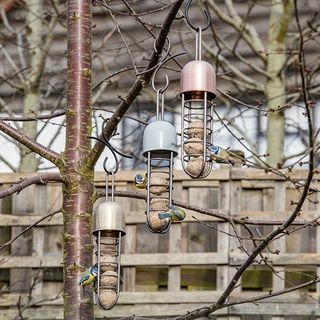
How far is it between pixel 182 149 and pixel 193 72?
32cm

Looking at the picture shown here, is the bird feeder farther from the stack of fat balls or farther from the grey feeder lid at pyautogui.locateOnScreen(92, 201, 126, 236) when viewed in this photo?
the stack of fat balls

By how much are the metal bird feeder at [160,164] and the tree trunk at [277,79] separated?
4.51 metres

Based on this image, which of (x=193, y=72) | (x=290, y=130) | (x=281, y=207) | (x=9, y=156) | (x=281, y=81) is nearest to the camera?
(x=193, y=72)

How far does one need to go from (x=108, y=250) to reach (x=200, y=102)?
0.79 m

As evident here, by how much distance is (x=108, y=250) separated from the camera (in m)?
Result: 4.90

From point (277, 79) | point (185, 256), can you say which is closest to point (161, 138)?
point (185, 256)

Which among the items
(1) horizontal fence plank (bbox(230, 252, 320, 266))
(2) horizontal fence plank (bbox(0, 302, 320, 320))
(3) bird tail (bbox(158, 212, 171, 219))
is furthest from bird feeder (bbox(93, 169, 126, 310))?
(1) horizontal fence plank (bbox(230, 252, 320, 266))

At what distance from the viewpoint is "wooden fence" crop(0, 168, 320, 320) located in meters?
7.25

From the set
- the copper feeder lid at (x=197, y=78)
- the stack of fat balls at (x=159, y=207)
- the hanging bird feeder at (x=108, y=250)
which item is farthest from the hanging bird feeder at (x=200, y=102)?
the hanging bird feeder at (x=108, y=250)

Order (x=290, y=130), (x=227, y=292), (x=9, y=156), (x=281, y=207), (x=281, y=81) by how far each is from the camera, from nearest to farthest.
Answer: (x=227, y=292)
(x=281, y=207)
(x=281, y=81)
(x=9, y=156)
(x=290, y=130)

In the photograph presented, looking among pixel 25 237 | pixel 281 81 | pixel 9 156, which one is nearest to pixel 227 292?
pixel 25 237

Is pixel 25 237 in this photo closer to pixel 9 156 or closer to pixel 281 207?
pixel 281 207

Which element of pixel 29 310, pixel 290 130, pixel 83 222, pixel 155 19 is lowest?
pixel 29 310

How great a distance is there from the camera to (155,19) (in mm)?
12133
